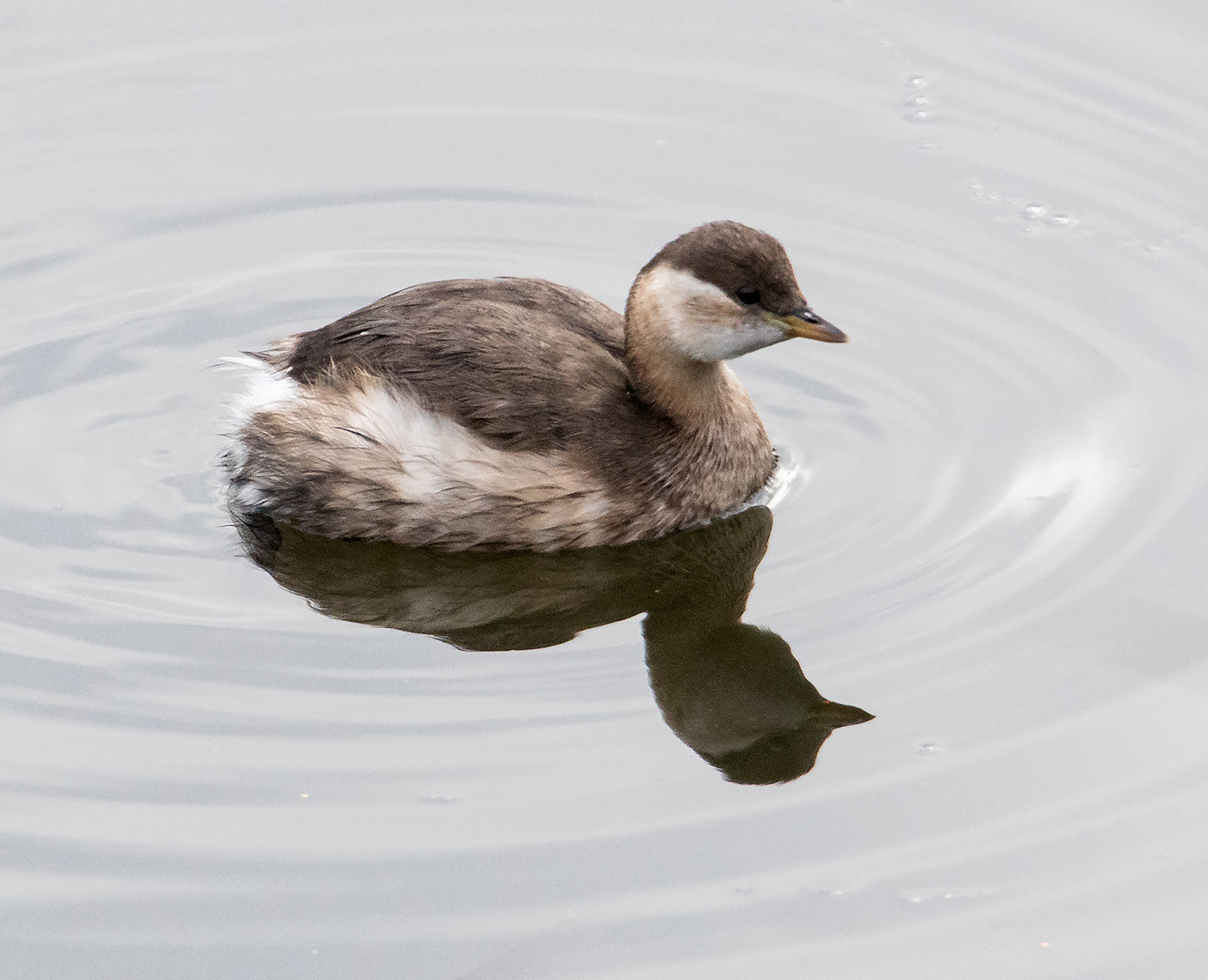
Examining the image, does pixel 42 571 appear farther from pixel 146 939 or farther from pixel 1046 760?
pixel 1046 760

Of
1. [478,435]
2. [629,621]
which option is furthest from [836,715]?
[478,435]

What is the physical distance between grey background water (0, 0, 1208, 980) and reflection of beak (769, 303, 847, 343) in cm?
61

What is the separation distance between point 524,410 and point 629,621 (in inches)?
30.6

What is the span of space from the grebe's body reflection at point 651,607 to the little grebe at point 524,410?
8cm

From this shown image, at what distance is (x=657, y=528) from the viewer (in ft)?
21.5

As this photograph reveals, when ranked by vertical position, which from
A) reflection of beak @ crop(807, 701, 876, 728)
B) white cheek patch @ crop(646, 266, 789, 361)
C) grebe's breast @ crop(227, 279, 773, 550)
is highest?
white cheek patch @ crop(646, 266, 789, 361)

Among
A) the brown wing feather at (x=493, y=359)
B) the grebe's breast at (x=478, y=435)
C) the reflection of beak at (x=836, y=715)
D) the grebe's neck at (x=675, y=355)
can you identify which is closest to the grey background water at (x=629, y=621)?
the reflection of beak at (x=836, y=715)

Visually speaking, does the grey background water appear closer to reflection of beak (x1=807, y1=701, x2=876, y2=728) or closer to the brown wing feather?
reflection of beak (x1=807, y1=701, x2=876, y2=728)

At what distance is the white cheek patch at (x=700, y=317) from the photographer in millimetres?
6316

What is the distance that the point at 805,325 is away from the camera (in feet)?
20.9

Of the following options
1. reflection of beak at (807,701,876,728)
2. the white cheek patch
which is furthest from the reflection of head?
the white cheek patch

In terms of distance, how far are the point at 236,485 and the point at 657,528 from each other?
1.49m

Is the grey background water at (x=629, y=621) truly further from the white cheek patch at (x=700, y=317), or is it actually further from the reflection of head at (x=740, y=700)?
the white cheek patch at (x=700, y=317)

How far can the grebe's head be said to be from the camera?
20.7 feet
